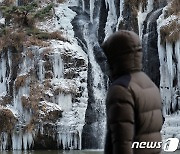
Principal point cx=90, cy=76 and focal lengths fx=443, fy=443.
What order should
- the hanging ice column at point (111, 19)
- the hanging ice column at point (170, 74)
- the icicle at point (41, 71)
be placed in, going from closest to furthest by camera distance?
the hanging ice column at point (170, 74) < the icicle at point (41, 71) < the hanging ice column at point (111, 19)

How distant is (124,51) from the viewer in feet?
7.44

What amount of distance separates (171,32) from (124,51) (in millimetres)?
15555

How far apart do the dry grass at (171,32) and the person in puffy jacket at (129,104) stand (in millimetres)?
15238

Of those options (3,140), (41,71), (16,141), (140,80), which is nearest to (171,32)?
(41,71)

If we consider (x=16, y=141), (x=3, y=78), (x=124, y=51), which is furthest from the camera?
(x=3, y=78)

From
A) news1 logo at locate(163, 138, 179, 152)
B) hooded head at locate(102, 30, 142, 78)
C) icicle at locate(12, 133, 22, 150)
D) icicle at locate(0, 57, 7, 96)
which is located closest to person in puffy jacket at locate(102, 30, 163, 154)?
hooded head at locate(102, 30, 142, 78)

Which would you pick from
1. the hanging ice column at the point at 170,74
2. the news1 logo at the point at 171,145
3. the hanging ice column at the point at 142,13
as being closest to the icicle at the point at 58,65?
the hanging ice column at the point at 142,13

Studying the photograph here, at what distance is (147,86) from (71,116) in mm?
16027

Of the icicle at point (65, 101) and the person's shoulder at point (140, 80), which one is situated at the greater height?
the icicle at point (65, 101)

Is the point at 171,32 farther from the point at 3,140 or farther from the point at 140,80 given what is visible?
the point at 140,80

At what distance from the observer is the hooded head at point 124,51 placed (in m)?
2.27

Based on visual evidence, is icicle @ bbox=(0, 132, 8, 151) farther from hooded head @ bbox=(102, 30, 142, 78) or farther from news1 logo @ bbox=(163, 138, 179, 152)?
hooded head @ bbox=(102, 30, 142, 78)

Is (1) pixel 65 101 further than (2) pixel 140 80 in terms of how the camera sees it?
Yes

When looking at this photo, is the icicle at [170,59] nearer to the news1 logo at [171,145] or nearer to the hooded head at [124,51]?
the news1 logo at [171,145]
